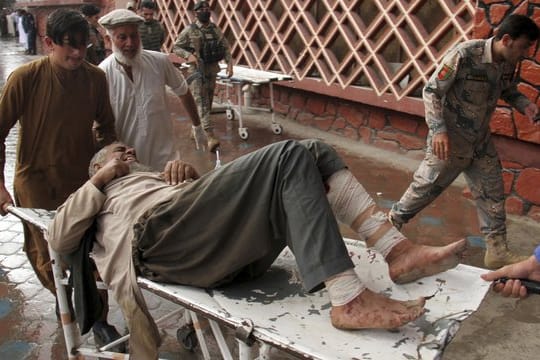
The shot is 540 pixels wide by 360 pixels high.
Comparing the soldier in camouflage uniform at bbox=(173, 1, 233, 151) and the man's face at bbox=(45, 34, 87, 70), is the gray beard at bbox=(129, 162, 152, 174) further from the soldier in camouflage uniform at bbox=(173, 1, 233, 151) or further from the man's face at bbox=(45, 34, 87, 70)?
the soldier in camouflage uniform at bbox=(173, 1, 233, 151)

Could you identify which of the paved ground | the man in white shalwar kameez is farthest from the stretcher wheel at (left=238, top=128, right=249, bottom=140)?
the man in white shalwar kameez

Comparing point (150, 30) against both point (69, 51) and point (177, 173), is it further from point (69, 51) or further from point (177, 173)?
point (177, 173)

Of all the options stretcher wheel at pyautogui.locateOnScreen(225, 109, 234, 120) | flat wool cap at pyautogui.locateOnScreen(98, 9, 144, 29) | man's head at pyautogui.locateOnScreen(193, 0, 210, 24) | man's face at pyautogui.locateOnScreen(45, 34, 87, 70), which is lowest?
stretcher wheel at pyautogui.locateOnScreen(225, 109, 234, 120)

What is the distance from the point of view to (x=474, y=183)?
10.1ft

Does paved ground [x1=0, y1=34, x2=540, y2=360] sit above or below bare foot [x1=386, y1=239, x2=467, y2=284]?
below

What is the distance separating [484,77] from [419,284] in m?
1.62

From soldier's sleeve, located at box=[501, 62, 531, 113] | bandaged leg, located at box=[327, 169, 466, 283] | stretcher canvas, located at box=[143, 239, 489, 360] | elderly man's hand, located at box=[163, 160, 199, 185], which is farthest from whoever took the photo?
soldier's sleeve, located at box=[501, 62, 531, 113]

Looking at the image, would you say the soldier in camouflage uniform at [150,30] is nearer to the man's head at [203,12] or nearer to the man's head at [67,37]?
the man's head at [203,12]

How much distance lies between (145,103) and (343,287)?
1.66 metres

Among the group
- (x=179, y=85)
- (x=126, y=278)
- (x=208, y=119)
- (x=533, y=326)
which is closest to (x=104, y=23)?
(x=179, y=85)

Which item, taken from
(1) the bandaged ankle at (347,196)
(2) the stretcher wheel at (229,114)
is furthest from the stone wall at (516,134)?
(2) the stretcher wheel at (229,114)

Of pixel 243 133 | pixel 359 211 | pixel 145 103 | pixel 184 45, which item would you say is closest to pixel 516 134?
pixel 359 211

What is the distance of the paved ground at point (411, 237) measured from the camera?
251 centimetres

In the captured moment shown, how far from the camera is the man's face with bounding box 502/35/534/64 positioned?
2.67 m
